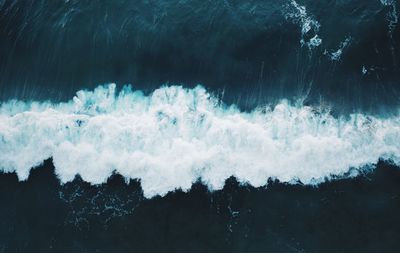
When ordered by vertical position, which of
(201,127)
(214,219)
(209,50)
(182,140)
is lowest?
(214,219)

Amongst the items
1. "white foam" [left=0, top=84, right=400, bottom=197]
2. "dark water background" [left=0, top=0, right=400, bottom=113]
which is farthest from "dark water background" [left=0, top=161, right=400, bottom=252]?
"dark water background" [left=0, top=0, right=400, bottom=113]

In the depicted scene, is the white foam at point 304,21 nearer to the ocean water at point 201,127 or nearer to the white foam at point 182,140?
the ocean water at point 201,127

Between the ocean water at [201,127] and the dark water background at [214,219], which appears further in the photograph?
the ocean water at [201,127]

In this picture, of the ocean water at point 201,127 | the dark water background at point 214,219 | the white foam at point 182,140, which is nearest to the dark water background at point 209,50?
the ocean water at point 201,127

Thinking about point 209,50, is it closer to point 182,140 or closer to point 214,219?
point 182,140

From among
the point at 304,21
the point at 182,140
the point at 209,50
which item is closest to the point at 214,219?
the point at 182,140

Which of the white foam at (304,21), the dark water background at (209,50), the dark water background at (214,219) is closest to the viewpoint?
the dark water background at (214,219)
